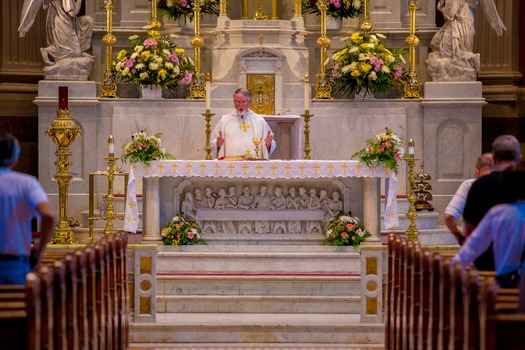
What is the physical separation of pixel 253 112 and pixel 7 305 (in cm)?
771

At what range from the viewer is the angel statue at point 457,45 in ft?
50.1

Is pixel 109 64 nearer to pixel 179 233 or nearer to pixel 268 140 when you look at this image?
pixel 268 140

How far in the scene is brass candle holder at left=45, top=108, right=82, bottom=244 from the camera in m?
12.6

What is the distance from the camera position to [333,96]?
15711 mm

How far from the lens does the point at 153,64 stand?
14.7 metres

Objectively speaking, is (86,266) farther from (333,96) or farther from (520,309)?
(333,96)

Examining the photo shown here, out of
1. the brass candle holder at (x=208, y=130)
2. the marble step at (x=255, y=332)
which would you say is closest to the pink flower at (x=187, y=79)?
the brass candle holder at (x=208, y=130)

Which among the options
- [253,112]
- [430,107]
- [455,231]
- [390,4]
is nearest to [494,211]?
[455,231]

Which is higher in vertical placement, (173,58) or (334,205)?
(173,58)

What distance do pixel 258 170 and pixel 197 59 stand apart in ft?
10.00

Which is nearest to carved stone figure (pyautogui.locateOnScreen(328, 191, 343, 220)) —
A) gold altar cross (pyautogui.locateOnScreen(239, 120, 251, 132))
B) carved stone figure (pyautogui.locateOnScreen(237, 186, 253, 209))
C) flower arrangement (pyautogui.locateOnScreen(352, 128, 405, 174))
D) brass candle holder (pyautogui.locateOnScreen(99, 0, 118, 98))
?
flower arrangement (pyautogui.locateOnScreen(352, 128, 405, 174))

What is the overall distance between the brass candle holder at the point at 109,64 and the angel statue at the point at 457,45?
3943mm

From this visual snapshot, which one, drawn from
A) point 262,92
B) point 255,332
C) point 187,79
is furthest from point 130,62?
point 255,332

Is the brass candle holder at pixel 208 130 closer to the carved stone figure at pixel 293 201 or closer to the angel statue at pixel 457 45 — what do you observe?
the carved stone figure at pixel 293 201
